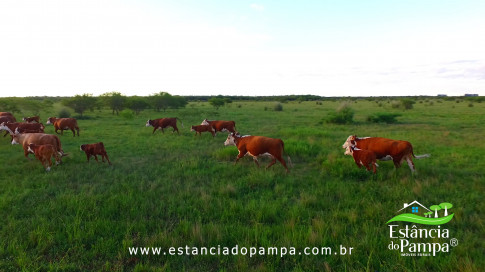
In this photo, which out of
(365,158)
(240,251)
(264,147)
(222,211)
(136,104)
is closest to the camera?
(240,251)

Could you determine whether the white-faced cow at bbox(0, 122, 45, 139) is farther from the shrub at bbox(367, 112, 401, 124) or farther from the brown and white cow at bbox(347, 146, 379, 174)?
the shrub at bbox(367, 112, 401, 124)

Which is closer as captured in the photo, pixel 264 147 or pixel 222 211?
pixel 222 211

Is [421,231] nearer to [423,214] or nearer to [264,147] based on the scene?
[423,214]

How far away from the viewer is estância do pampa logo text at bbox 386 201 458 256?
351cm

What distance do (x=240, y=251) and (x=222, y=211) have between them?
4.42ft

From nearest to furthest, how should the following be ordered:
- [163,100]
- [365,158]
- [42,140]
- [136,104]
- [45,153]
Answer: [365,158]
[45,153]
[42,140]
[136,104]
[163,100]

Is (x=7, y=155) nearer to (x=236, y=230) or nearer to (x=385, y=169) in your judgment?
(x=236, y=230)

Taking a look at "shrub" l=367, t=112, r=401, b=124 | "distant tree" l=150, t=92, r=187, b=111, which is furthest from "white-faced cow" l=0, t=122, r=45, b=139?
"distant tree" l=150, t=92, r=187, b=111

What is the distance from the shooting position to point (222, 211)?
472cm

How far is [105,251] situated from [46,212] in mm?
2192

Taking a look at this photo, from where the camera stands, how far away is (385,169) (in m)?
7.26

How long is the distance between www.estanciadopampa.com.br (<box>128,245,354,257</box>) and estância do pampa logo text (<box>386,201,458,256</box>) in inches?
36.8

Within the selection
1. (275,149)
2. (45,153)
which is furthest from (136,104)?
(275,149)

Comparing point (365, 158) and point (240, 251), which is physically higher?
point (365, 158)
